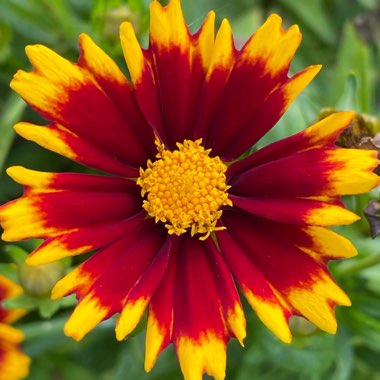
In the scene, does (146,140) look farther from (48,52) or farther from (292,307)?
(292,307)

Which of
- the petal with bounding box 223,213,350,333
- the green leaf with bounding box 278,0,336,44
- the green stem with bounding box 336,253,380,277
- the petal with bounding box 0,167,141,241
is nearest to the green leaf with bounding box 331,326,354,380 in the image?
the green stem with bounding box 336,253,380,277

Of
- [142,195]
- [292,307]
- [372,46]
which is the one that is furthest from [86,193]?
[372,46]

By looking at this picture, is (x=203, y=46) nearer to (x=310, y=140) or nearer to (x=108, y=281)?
(x=310, y=140)

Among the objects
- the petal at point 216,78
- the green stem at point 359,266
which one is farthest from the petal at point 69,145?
the green stem at point 359,266

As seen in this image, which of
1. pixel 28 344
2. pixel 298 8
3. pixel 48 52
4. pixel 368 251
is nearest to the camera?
pixel 48 52

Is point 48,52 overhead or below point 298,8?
overhead

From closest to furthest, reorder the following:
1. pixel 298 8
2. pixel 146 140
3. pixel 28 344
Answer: pixel 146 140 < pixel 28 344 < pixel 298 8
